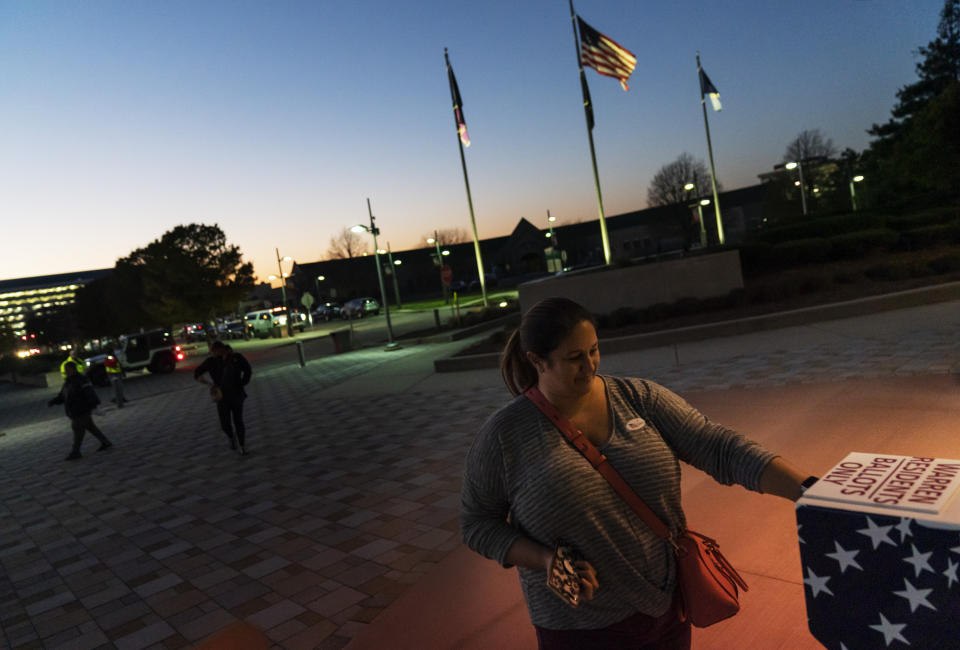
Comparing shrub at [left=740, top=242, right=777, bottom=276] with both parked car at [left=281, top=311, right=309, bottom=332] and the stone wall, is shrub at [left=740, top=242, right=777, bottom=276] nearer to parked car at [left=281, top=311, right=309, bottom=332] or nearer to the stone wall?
the stone wall

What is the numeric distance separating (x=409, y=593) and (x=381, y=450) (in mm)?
4345

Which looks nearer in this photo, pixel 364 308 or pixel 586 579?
pixel 586 579

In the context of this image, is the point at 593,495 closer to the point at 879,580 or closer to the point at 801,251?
the point at 879,580

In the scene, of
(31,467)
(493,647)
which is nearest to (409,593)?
(493,647)

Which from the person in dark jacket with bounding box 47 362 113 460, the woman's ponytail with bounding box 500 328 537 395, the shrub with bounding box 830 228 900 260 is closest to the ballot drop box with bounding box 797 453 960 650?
the woman's ponytail with bounding box 500 328 537 395

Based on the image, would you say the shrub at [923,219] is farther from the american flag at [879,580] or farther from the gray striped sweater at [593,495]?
the american flag at [879,580]

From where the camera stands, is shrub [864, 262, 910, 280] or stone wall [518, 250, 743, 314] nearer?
shrub [864, 262, 910, 280]

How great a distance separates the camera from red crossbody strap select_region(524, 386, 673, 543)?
1.93 m

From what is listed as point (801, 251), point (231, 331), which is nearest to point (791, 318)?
point (801, 251)

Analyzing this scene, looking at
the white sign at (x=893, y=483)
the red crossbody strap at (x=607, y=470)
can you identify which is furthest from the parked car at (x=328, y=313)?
the white sign at (x=893, y=483)

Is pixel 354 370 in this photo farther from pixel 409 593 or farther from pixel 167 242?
pixel 167 242

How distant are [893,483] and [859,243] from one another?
19.8 meters

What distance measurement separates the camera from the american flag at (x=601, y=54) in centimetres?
1833

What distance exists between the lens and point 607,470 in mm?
1930
